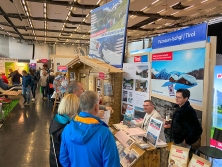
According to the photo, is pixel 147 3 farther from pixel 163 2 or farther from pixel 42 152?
pixel 42 152

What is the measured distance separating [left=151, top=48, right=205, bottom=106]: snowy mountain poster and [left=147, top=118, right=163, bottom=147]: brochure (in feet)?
2.06

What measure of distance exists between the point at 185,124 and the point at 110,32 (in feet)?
7.79

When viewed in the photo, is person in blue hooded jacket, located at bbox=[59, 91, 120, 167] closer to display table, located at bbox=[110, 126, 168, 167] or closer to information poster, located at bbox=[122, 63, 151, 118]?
display table, located at bbox=[110, 126, 168, 167]

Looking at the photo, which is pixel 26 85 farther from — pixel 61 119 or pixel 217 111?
pixel 217 111

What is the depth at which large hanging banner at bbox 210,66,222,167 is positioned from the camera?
2.15m

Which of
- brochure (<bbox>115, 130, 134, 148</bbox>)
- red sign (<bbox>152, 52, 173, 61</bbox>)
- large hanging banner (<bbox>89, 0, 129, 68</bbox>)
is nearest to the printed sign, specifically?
red sign (<bbox>152, 52, 173, 61</bbox>)

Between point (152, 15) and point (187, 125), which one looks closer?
point (187, 125)

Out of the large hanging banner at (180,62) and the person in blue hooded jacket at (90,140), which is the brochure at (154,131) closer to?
the large hanging banner at (180,62)

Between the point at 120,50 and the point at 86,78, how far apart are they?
1.96 metres

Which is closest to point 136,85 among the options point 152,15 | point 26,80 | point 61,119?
point 61,119

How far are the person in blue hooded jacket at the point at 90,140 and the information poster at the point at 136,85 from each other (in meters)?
2.10

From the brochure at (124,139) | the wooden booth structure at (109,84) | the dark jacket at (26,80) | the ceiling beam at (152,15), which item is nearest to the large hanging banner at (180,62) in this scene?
the wooden booth structure at (109,84)

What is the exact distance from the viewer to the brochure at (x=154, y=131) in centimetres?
233

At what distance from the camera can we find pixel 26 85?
30.4 feet
